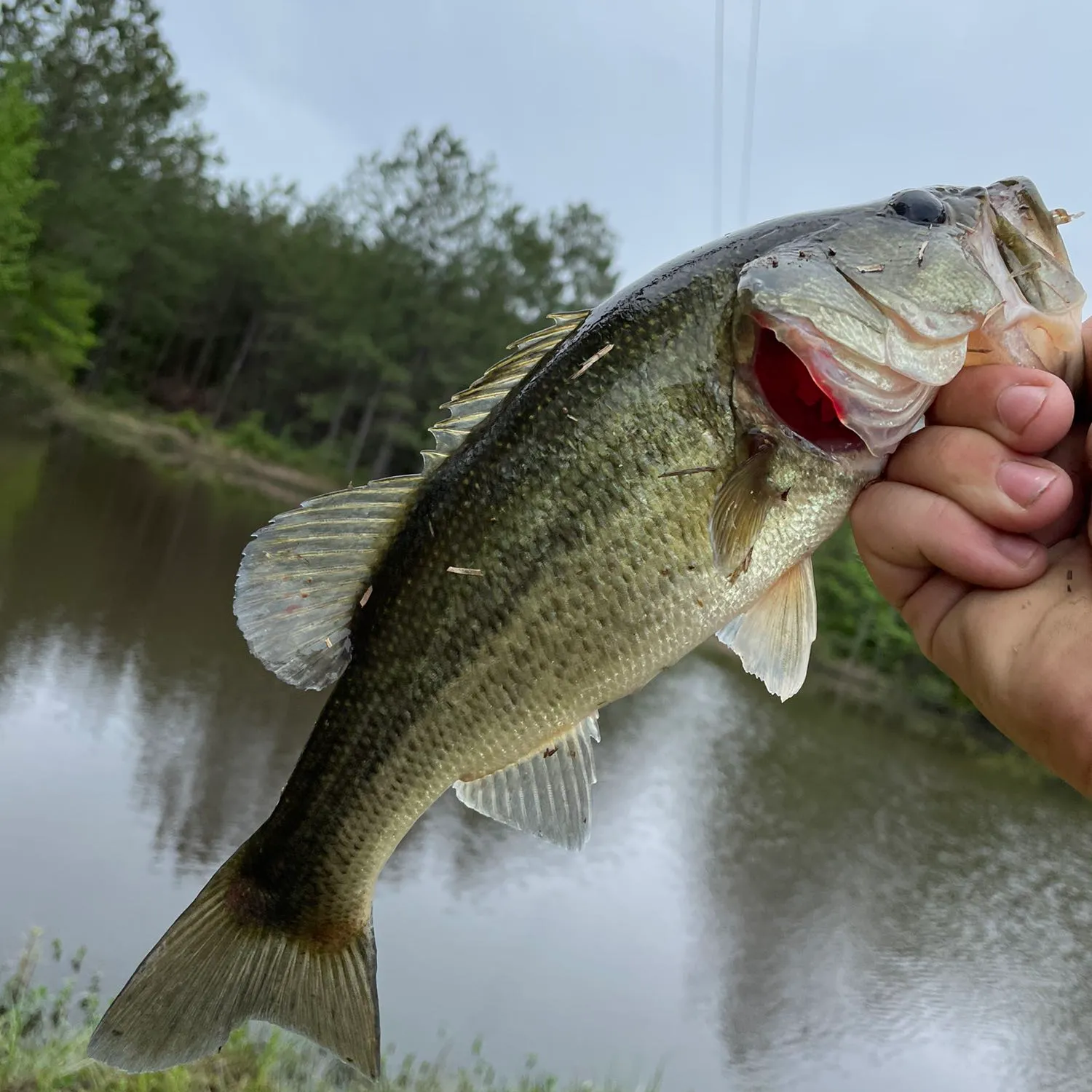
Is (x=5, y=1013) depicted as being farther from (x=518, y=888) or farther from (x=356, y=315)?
(x=356, y=315)

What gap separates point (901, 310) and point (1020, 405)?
301 mm

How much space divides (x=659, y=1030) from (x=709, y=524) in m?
6.62

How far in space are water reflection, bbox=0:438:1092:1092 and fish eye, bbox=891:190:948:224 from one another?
5.76m

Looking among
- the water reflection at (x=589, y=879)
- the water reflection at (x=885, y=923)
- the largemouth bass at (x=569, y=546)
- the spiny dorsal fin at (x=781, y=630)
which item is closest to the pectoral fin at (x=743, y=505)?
the largemouth bass at (x=569, y=546)

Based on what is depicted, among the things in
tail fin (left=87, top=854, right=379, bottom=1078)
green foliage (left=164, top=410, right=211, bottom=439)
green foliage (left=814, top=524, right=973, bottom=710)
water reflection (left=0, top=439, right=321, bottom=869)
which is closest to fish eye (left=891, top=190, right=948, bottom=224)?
tail fin (left=87, top=854, right=379, bottom=1078)

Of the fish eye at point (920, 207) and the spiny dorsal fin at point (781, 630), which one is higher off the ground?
the fish eye at point (920, 207)

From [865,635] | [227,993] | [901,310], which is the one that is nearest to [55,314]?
[865,635]

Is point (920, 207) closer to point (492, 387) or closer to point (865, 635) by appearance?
point (492, 387)

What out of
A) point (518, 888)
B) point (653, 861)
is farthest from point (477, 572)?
point (653, 861)

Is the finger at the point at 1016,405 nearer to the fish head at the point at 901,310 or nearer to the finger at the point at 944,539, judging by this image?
the fish head at the point at 901,310

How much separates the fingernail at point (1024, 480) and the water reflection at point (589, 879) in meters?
5.51

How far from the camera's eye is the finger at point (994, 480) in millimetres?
1723

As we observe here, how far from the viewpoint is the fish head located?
5.82 ft

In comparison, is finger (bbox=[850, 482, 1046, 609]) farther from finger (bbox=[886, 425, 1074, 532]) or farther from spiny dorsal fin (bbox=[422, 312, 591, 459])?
spiny dorsal fin (bbox=[422, 312, 591, 459])
